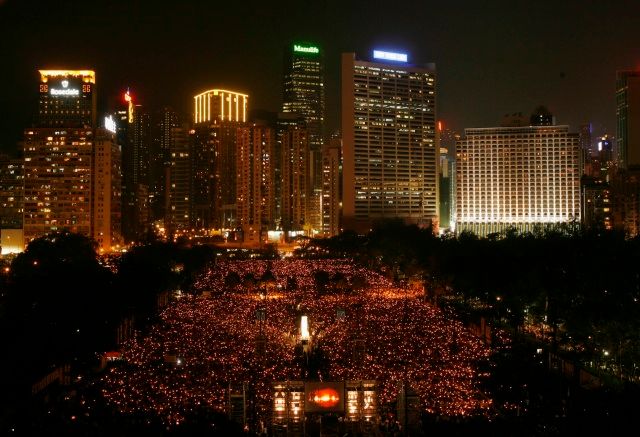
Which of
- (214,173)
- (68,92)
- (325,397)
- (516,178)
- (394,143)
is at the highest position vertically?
(68,92)

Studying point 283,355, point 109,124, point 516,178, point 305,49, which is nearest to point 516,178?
point 516,178

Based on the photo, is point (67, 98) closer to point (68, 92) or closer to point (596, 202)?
point (68, 92)

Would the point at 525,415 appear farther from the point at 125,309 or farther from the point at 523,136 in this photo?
the point at 523,136

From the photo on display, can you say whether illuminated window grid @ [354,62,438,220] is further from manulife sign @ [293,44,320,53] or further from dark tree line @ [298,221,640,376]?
manulife sign @ [293,44,320,53]

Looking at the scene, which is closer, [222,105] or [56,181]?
[56,181]

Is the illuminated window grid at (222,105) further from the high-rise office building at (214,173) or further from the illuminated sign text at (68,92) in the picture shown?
the illuminated sign text at (68,92)

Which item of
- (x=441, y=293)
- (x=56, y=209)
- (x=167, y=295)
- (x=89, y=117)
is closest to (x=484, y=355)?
(x=441, y=293)

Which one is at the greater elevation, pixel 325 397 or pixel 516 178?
pixel 516 178

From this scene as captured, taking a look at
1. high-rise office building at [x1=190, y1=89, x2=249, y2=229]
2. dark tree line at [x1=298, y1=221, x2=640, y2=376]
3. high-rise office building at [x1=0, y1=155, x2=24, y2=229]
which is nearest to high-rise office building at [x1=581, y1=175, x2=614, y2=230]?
dark tree line at [x1=298, y1=221, x2=640, y2=376]

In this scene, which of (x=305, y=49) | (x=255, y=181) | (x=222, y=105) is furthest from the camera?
(x=305, y=49)
